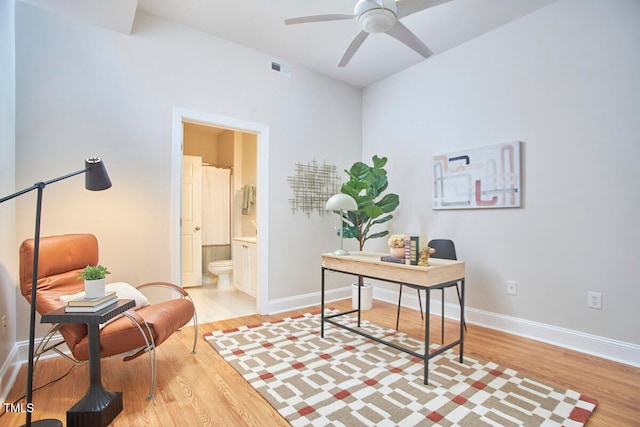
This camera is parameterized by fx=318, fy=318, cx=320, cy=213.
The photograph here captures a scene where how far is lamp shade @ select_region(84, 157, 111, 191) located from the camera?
1764 millimetres

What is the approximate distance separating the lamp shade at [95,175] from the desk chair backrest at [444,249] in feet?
9.49

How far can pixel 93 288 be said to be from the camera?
1779 mm

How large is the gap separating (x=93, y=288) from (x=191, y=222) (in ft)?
11.4

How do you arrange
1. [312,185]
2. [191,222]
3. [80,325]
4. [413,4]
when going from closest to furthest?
1. [80,325]
2. [413,4]
3. [312,185]
4. [191,222]

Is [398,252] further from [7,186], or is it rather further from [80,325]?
[7,186]

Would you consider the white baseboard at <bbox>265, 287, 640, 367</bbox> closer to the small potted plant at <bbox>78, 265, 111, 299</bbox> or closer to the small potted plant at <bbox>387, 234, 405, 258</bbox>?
the small potted plant at <bbox>387, 234, 405, 258</bbox>

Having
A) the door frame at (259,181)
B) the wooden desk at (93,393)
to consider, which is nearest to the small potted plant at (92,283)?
the wooden desk at (93,393)

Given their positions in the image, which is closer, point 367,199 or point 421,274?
point 421,274

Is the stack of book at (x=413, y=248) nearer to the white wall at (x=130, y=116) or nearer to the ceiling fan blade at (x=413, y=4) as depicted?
the ceiling fan blade at (x=413, y=4)

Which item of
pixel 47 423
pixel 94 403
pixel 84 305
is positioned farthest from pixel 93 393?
pixel 84 305

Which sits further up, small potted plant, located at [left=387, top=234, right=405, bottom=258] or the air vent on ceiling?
the air vent on ceiling

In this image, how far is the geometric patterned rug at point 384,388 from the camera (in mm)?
1761

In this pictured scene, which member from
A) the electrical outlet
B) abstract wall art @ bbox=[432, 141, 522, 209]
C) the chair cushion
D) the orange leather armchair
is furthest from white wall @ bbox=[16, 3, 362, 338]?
the electrical outlet

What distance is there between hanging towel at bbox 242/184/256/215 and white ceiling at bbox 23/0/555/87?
235 centimetres
